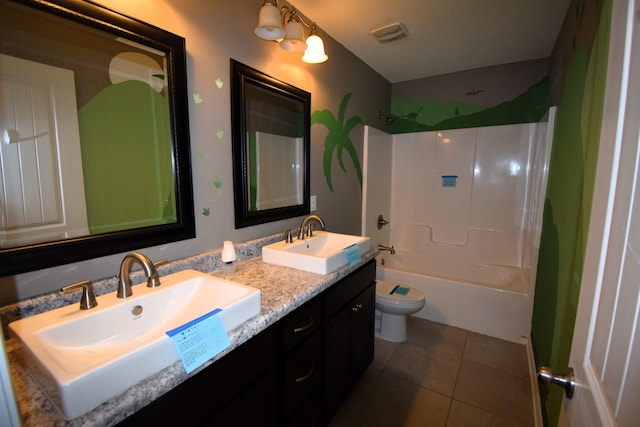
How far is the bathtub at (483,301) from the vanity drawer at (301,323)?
1651mm

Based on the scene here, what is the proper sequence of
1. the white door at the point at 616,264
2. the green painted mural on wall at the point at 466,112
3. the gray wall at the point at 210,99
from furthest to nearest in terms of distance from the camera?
the green painted mural on wall at the point at 466,112 → the gray wall at the point at 210,99 → the white door at the point at 616,264

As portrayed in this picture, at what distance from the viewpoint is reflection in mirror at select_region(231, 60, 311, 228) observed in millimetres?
1466

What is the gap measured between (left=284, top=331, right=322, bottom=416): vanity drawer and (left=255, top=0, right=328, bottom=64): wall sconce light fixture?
4.56 feet

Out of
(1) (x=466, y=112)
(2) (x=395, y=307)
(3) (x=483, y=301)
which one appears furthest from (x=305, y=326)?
(1) (x=466, y=112)

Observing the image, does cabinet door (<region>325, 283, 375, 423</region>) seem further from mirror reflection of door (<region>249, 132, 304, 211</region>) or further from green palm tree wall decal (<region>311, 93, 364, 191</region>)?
green palm tree wall decal (<region>311, 93, 364, 191</region>)

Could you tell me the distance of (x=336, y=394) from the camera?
152 centimetres

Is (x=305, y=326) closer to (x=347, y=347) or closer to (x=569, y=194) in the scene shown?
(x=347, y=347)

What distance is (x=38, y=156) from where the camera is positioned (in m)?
0.85

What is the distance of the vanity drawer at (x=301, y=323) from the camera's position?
110cm

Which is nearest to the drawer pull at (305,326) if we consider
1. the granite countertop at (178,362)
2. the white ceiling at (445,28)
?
the granite countertop at (178,362)

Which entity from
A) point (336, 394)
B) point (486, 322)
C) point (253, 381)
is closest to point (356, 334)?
point (336, 394)

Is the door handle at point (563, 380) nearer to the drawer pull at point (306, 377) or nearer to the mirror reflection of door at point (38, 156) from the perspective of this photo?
the drawer pull at point (306, 377)

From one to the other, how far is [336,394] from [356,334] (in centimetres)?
33

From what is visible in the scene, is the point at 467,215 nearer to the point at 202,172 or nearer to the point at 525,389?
the point at 525,389
